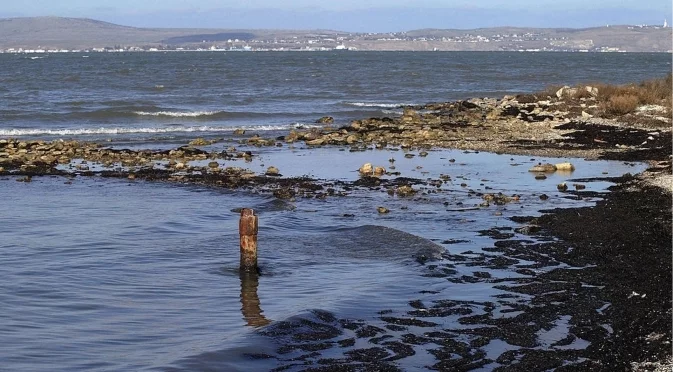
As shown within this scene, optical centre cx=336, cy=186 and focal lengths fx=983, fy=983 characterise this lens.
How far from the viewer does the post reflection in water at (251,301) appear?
10.1 m

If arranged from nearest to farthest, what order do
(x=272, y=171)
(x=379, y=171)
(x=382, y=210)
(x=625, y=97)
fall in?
(x=382, y=210)
(x=379, y=171)
(x=272, y=171)
(x=625, y=97)

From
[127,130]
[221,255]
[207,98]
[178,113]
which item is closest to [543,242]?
[221,255]

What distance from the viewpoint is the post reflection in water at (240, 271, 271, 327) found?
10.1 m

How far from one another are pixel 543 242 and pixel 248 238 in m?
4.21

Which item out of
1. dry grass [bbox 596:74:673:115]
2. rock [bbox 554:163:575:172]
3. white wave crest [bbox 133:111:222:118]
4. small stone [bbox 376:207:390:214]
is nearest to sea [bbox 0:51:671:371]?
small stone [bbox 376:207:390:214]

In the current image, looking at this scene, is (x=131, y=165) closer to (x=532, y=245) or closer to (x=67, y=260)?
(x=67, y=260)

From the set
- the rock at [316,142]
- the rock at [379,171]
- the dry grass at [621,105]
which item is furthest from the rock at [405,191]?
the dry grass at [621,105]

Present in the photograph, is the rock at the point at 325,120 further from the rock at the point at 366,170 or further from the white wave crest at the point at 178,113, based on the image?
the rock at the point at 366,170

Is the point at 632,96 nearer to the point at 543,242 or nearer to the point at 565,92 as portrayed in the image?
the point at 565,92

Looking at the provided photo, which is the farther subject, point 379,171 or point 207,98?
point 207,98

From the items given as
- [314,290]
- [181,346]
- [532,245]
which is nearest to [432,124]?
[532,245]

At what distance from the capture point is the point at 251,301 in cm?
1093

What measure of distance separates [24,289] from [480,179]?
11.0 m

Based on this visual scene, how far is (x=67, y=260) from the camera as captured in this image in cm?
1280
